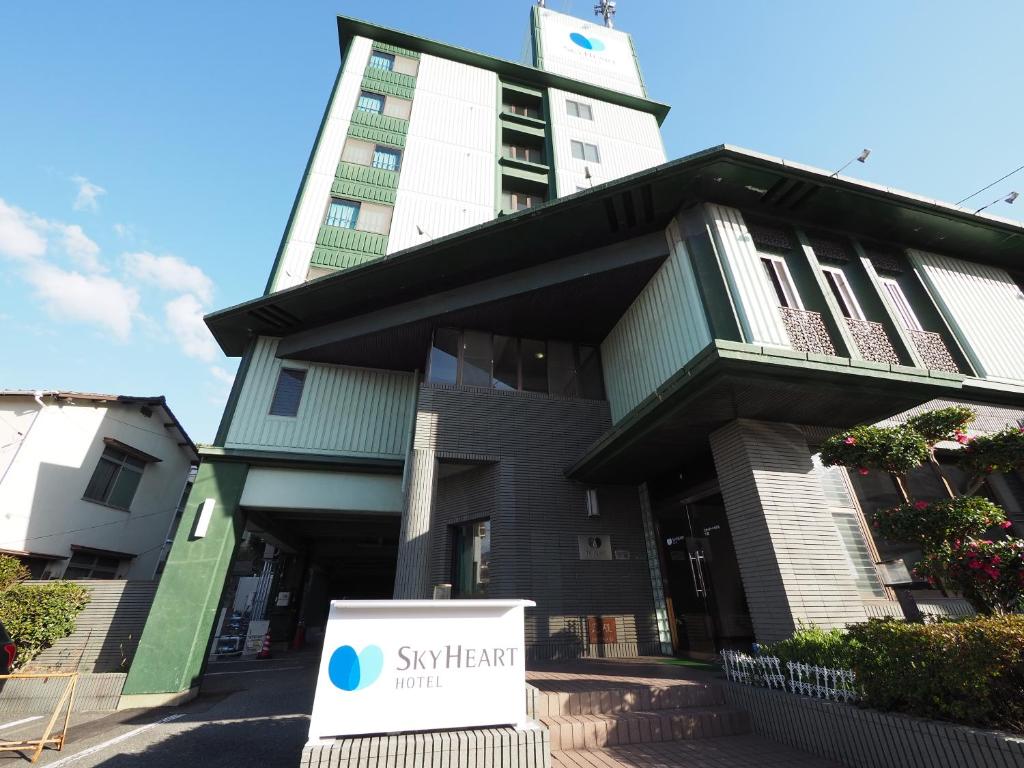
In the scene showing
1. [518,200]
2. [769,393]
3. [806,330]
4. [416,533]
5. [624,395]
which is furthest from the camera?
[518,200]

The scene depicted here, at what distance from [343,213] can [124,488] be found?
12.2 m

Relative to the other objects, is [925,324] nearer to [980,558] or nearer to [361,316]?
[980,558]

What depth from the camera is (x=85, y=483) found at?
13641 millimetres

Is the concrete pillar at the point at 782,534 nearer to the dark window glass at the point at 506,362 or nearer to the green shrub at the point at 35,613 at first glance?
the dark window glass at the point at 506,362

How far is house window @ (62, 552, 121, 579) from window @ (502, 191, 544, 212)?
1911 cm

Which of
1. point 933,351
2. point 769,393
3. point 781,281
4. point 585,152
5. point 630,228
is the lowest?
point 769,393

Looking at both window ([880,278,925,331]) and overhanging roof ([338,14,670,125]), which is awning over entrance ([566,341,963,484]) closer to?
window ([880,278,925,331])

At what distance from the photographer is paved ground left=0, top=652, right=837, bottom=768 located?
4438 millimetres

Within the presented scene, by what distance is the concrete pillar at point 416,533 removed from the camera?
8.25m

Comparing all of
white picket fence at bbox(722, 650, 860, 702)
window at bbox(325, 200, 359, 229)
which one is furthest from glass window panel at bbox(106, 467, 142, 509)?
white picket fence at bbox(722, 650, 860, 702)

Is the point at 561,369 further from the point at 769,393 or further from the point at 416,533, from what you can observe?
the point at 769,393

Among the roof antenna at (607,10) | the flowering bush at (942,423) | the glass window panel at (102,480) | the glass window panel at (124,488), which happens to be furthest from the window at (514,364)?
the roof antenna at (607,10)

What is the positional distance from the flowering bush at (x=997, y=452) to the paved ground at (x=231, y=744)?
15.9 feet

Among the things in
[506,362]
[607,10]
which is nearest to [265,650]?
[506,362]
